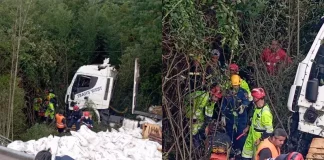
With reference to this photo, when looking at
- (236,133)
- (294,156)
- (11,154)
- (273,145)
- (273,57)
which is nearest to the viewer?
(294,156)

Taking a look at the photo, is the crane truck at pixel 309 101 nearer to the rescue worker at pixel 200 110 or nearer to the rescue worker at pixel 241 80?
the rescue worker at pixel 241 80

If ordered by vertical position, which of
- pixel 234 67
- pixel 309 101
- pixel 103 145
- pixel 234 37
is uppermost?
pixel 234 37

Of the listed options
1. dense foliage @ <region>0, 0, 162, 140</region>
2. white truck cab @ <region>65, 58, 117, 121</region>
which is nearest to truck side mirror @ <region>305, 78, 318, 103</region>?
dense foliage @ <region>0, 0, 162, 140</region>

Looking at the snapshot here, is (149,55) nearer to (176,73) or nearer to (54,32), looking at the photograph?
(176,73)

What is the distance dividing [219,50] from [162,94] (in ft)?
1.68

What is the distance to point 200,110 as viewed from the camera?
16.1 ft

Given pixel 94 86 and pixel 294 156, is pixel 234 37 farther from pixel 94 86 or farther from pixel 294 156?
pixel 94 86

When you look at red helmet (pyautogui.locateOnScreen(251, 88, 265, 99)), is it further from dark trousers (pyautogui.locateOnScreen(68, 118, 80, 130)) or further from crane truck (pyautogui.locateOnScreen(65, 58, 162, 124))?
dark trousers (pyautogui.locateOnScreen(68, 118, 80, 130))

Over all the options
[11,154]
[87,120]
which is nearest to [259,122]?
[87,120]

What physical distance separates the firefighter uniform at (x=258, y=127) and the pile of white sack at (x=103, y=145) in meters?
0.64

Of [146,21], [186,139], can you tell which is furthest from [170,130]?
[146,21]

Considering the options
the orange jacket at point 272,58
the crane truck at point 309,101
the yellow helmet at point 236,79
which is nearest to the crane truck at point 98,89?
the yellow helmet at point 236,79

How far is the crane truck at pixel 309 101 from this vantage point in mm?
4379

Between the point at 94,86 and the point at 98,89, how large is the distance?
36 millimetres
